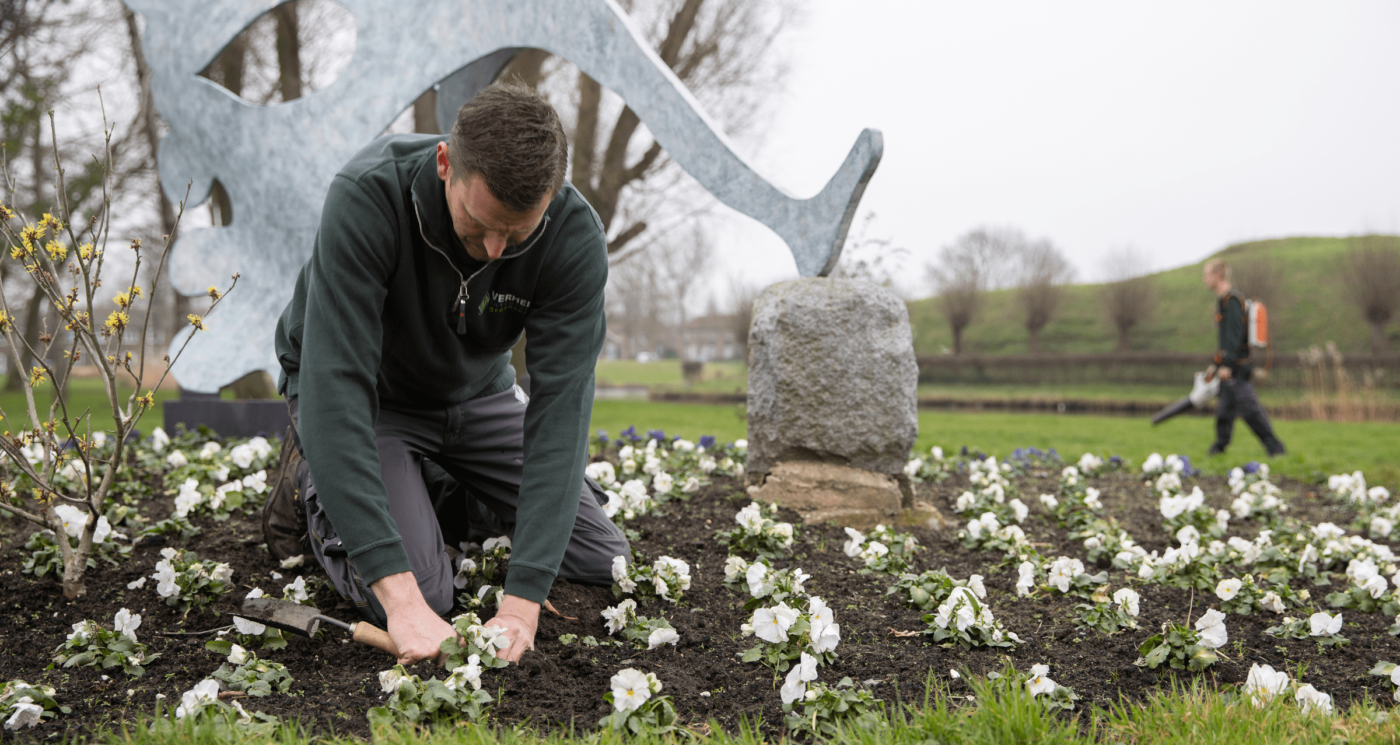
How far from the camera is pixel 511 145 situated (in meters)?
2.03

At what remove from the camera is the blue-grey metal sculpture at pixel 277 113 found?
17.7 ft

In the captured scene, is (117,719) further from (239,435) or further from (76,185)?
(76,185)

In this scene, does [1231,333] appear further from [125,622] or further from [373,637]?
[125,622]

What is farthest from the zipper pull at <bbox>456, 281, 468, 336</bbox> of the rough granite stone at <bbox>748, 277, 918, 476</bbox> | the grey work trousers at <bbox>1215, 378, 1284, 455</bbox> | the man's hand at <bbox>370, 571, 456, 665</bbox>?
the grey work trousers at <bbox>1215, 378, 1284, 455</bbox>

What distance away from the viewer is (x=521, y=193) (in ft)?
6.82

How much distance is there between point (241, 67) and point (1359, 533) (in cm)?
1082

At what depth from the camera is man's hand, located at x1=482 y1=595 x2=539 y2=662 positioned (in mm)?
2279

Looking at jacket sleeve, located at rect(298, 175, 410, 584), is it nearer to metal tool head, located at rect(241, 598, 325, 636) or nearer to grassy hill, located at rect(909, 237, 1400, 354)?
metal tool head, located at rect(241, 598, 325, 636)

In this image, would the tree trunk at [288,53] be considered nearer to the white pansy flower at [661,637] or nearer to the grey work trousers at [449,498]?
the grey work trousers at [449,498]

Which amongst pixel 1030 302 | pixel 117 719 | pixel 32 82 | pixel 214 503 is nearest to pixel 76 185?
pixel 32 82

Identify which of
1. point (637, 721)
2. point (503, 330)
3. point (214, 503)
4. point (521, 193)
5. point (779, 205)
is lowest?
point (637, 721)

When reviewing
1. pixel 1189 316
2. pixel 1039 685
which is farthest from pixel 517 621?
pixel 1189 316

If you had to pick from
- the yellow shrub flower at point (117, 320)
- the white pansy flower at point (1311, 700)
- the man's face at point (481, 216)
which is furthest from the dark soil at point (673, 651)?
the man's face at point (481, 216)

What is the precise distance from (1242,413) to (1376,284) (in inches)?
679
